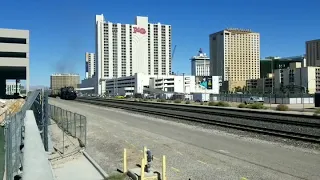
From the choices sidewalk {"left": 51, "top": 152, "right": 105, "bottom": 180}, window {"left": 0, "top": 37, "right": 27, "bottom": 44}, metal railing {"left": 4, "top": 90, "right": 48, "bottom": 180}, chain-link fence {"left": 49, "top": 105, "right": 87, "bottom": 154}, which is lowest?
sidewalk {"left": 51, "top": 152, "right": 105, "bottom": 180}

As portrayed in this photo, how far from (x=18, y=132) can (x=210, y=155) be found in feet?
27.0

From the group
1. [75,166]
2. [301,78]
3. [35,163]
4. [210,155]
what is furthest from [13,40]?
[301,78]

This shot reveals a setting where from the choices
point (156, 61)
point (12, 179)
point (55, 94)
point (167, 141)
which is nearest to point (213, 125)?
point (167, 141)

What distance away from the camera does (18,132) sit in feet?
36.8

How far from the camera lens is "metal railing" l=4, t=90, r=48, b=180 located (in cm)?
820

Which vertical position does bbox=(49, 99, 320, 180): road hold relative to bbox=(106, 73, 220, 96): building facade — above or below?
below

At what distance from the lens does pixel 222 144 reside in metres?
19.6

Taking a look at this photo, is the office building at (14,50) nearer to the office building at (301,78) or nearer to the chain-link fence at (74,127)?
the chain-link fence at (74,127)

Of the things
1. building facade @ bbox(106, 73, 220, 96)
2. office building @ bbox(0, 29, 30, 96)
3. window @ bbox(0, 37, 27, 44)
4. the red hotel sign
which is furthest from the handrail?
the red hotel sign

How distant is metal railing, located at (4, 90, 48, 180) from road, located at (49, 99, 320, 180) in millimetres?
2980

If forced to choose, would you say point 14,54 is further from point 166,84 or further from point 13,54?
point 166,84

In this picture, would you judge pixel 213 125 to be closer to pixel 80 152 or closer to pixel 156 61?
pixel 80 152

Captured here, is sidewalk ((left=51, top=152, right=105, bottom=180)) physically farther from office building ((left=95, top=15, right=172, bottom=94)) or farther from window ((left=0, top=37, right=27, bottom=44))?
office building ((left=95, top=15, right=172, bottom=94))

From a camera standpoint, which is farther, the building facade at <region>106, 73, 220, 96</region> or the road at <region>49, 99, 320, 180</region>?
the building facade at <region>106, 73, 220, 96</region>
